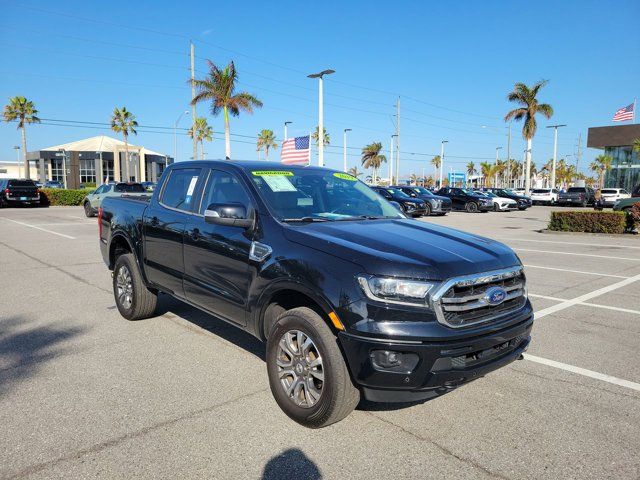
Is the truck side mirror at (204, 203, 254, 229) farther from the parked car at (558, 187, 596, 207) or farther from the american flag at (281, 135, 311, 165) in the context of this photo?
the parked car at (558, 187, 596, 207)

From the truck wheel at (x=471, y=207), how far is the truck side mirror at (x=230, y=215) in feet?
96.0

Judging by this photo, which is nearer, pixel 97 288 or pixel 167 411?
pixel 167 411

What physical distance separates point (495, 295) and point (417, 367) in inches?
31.0

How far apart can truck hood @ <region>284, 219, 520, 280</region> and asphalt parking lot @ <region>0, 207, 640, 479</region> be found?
1.12 m

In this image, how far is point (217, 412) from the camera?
11.3ft

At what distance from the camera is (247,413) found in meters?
3.43

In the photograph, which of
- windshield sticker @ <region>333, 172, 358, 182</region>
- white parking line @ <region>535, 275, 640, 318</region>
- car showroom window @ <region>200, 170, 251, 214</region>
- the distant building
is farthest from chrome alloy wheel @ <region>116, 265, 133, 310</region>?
the distant building

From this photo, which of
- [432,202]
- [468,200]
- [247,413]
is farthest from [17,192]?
[247,413]

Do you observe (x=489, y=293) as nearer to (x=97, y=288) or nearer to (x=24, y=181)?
(x=97, y=288)

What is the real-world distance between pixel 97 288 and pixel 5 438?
15.1 feet

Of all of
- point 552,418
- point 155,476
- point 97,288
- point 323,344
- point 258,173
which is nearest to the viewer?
point 155,476

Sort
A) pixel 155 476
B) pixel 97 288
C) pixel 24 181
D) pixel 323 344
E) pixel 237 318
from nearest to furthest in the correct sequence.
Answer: pixel 155 476
pixel 323 344
pixel 237 318
pixel 97 288
pixel 24 181

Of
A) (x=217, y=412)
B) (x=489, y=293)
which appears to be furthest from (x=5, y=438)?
(x=489, y=293)

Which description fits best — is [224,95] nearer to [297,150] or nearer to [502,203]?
[297,150]
